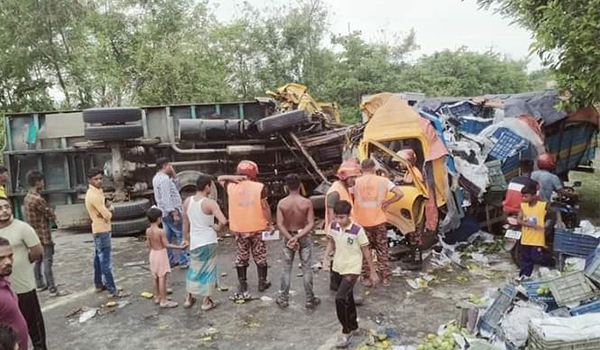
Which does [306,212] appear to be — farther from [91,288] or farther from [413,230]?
[91,288]

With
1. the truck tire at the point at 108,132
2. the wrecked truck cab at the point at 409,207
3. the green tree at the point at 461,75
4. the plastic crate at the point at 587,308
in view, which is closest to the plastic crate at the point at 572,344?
the plastic crate at the point at 587,308

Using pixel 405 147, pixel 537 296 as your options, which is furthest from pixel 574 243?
pixel 405 147

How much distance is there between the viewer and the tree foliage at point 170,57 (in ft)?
50.7

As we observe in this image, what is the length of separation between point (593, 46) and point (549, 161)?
1.61 meters

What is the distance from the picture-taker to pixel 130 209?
8.80m

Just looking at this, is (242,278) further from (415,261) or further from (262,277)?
(415,261)

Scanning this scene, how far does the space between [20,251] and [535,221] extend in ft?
16.4

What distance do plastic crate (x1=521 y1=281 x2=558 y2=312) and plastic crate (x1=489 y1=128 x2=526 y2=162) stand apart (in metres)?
3.71

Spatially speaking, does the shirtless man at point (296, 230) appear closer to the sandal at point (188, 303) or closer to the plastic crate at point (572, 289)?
the sandal at point (188, 303)

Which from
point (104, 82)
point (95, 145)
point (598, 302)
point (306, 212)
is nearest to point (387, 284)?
point (306, 212)

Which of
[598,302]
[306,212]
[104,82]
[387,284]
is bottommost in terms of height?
[387,284]

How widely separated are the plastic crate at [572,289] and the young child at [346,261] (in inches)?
64.6

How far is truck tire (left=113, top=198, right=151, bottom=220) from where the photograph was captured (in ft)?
28.6

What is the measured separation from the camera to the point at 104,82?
54.0ft
